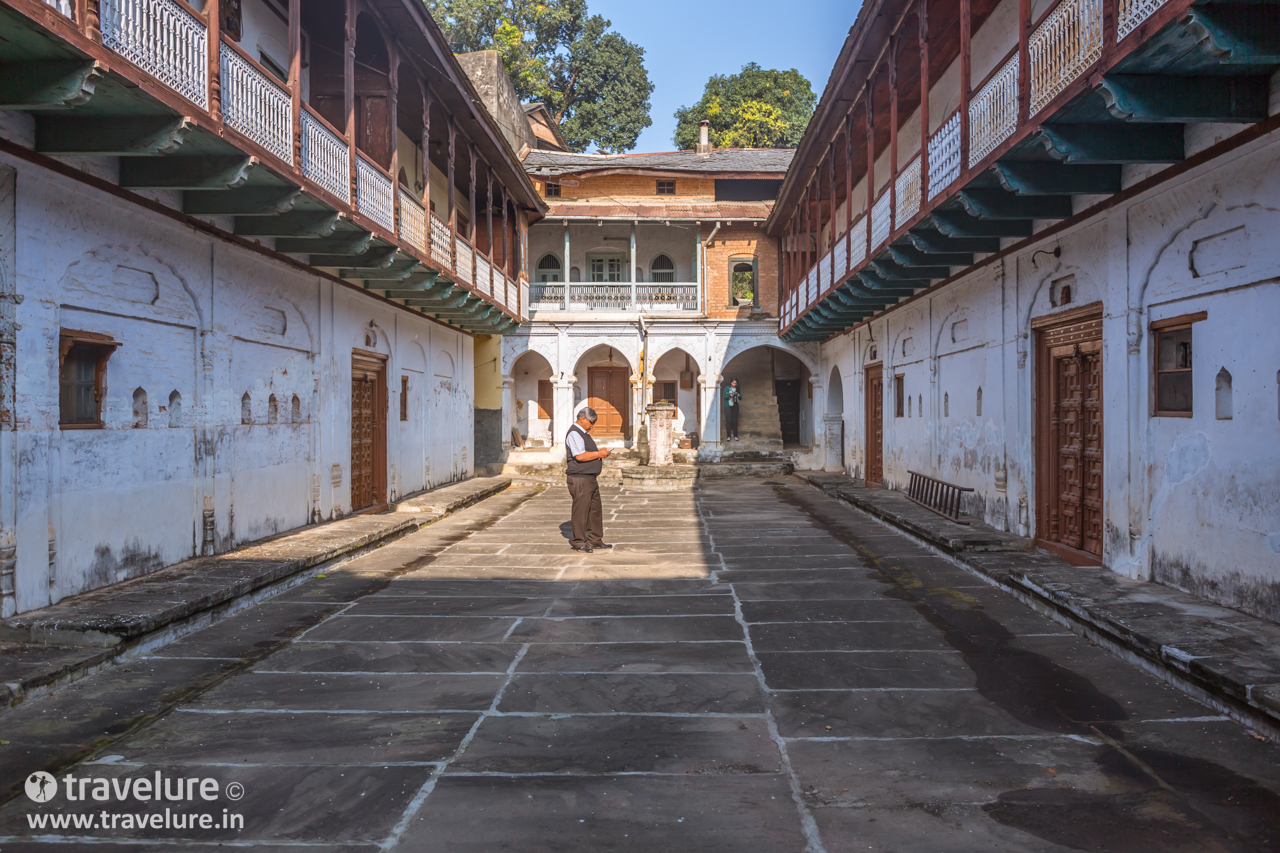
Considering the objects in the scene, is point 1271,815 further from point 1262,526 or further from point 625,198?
point 625,198

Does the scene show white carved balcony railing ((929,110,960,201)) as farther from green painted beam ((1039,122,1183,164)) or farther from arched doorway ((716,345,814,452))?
arched doorway ((716,345,814,452))

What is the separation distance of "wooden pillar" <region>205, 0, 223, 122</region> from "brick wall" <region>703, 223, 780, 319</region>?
18556mm

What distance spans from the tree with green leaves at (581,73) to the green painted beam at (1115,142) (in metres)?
37.6

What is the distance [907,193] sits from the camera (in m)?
10.4

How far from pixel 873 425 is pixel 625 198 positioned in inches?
476

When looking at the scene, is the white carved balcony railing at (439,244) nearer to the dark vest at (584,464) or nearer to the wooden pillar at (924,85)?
the dark vest at (584,464)

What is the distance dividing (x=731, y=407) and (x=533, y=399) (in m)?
6.23

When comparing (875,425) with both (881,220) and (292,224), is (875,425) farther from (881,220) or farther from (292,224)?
(292,224)

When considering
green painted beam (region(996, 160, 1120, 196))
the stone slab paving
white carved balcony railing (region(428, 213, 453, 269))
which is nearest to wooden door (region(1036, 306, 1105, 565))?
green painted beam (region(996, 160, 1120, 196))

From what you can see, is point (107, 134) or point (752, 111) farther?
point (752, 111)

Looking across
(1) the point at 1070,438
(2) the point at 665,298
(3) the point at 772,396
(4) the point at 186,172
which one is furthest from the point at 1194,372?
(3) the point at 772,396

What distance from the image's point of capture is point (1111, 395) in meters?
7.45

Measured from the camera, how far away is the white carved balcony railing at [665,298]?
2436 centimetres

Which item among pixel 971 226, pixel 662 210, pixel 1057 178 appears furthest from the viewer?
pixel 662 210
